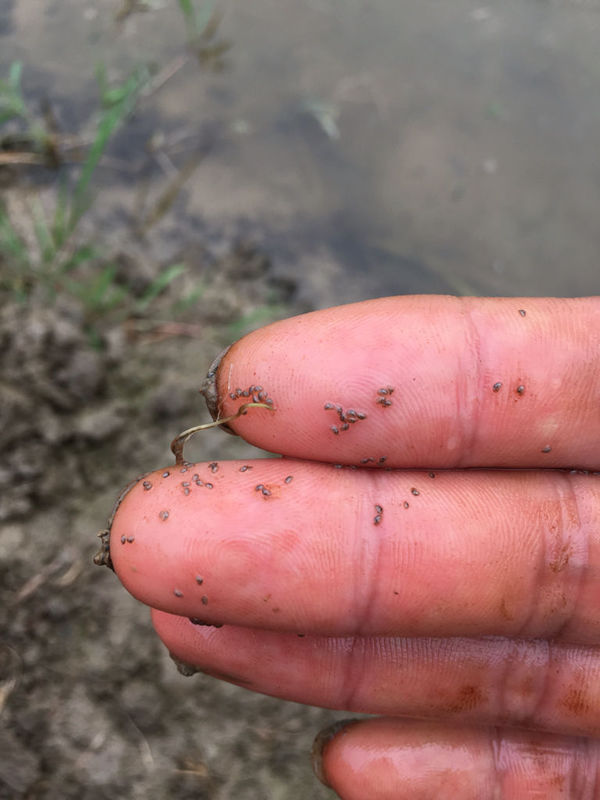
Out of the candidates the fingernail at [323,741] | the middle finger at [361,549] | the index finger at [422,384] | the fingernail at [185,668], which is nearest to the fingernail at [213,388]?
the index finger at [422,384]

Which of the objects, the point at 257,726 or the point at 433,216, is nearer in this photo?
the point at 257,726

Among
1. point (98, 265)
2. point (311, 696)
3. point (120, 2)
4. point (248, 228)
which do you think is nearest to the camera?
point (311, 696)

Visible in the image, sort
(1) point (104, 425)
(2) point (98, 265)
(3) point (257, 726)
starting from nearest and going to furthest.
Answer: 1. (3) point (257, 726)
2. (1) point (104, 425)
3. (2) point (98, 265)

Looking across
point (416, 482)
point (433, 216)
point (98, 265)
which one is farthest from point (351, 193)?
point (416, 482)

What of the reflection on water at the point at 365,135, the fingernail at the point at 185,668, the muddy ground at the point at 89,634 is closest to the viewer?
the fingernail at the point at 185,668

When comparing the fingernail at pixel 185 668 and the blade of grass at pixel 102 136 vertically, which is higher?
the blade of grass at pixel 102 136

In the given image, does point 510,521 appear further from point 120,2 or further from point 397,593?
point 120,2

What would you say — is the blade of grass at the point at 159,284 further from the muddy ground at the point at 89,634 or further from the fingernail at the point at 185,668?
the fingernail at the point at 185,668
